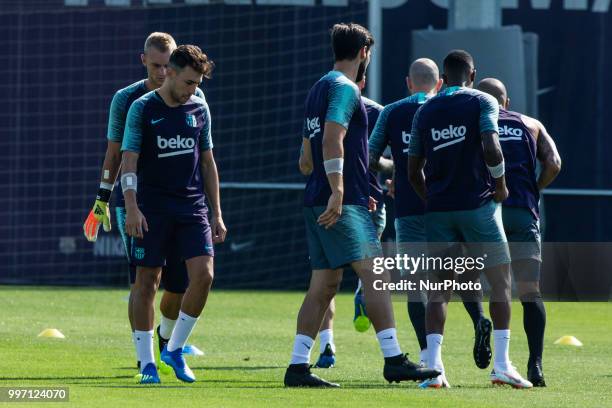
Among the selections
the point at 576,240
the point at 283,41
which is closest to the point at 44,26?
the point at 283,41

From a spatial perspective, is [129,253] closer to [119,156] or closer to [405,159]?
[119,156]

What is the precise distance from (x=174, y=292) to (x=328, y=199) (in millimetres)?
1644

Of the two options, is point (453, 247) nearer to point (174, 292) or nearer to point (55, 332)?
point (174, 292)

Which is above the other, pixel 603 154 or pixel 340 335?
pixel 603 154

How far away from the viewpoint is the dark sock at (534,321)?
9250 mm

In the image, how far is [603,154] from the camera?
69.7 feet

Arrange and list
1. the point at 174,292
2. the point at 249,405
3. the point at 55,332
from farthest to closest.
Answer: the point at 55,332
the point at 174,292
the point at 249,405

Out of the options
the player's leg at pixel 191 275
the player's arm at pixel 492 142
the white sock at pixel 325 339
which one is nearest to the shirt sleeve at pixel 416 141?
the player's arm at pixel 492 142

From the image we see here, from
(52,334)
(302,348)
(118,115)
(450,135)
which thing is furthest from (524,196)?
(52,334)

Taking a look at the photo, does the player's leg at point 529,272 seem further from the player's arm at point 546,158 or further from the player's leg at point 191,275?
the player's leg at point 191,275

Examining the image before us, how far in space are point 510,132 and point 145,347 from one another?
272 centimetres

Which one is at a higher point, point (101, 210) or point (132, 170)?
point (132, 170)

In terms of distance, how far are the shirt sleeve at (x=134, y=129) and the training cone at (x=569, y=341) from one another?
17.1ft

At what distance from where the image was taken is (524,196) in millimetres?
9555
